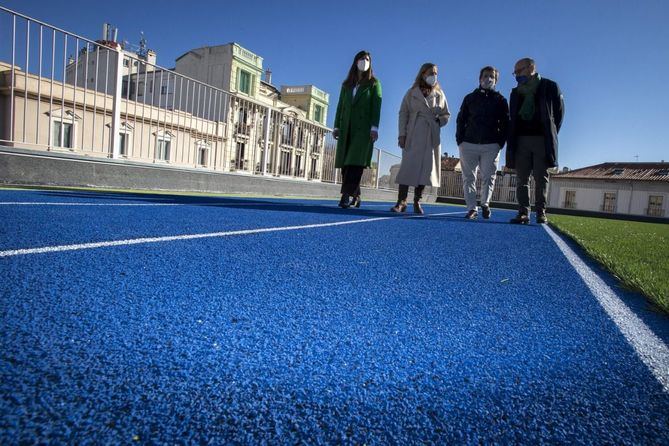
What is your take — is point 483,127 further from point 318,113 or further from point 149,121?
point 318,113

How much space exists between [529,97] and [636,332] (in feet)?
16.1

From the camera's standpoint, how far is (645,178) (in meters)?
47.9

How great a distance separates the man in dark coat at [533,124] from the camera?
18.1 feet

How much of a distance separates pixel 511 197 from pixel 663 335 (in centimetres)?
2953

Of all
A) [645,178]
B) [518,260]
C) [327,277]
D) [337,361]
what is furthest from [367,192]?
[645,178]

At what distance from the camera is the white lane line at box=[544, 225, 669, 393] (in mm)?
1151

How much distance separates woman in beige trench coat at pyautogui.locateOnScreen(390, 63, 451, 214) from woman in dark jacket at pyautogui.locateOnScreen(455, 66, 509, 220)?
0.53 m

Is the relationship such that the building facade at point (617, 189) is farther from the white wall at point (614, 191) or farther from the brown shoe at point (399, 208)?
the brown shoe at point (399, 208)

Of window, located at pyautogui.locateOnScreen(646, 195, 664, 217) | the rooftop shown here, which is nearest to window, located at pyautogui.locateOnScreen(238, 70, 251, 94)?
the rooftop

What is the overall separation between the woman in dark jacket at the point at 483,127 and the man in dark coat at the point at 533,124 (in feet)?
0.61

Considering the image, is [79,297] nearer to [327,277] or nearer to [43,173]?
[327,277]

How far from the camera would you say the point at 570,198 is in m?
53.4

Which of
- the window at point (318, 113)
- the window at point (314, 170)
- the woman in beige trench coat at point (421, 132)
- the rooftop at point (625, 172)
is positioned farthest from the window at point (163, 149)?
the rooftop at point (625, 172)

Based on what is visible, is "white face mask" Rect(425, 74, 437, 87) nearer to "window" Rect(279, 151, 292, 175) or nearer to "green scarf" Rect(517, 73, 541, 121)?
"green scarf" Rect(517, 73, 541, 121)
